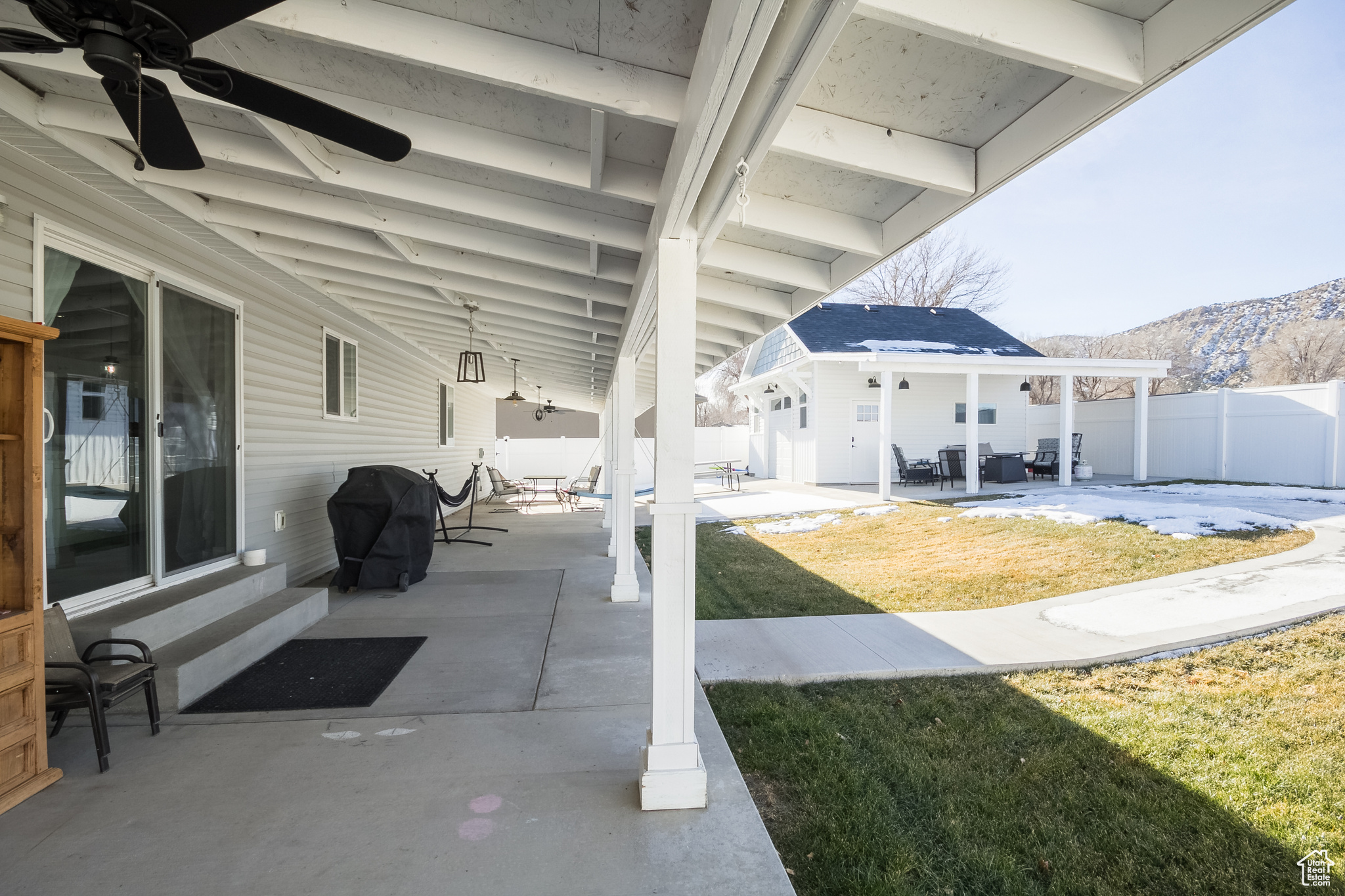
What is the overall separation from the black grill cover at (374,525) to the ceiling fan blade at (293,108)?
11.8 feet

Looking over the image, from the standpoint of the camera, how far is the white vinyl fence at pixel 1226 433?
36.1 feet

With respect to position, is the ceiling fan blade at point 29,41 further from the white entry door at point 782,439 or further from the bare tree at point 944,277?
the bare tree at point 944,277

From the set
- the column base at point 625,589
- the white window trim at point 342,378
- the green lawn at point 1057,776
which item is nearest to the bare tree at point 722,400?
the white window trim at point 342,378

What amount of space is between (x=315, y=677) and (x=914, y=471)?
457 inches

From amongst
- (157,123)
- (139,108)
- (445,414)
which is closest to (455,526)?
(445,414)

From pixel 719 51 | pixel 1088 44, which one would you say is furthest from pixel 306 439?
pixel 1088 44

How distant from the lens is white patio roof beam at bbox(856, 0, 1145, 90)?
1.34 metres

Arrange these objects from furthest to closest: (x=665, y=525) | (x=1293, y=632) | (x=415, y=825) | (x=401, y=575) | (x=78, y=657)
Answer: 1. (x=401, y=575)
2. (x=1293, y=632)
3. (x=78, y=657)
4. (x=665, y=525)
5. (x=415, y=825)

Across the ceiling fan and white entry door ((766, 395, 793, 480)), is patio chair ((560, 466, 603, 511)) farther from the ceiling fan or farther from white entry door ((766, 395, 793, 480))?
the ceiling fan

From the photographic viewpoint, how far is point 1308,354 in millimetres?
23391

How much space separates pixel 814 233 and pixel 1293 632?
395cm

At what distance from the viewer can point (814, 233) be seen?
Result: 2.62 metres

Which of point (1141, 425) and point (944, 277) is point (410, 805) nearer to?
point (1141, 425)

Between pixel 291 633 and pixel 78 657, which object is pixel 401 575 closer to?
pixel 291 633
